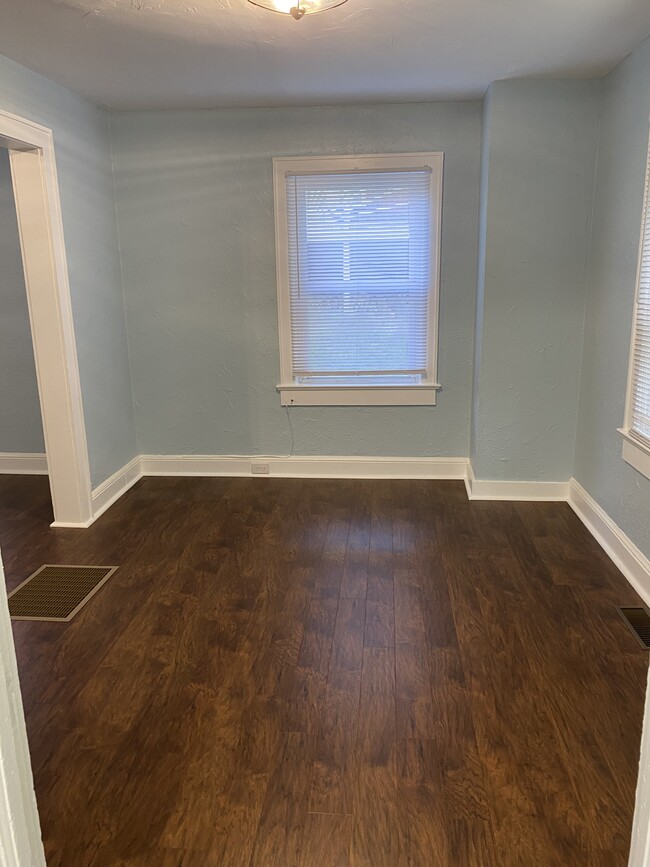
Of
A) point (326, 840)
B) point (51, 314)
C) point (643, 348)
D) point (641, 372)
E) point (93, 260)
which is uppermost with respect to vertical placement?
point (93, 260)

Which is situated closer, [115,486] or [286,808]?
[286,808]

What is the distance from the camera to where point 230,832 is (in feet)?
5.78

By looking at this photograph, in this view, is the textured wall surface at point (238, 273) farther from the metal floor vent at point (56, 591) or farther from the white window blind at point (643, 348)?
the metal floor vent at point (56, 591)

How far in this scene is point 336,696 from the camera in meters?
2.30

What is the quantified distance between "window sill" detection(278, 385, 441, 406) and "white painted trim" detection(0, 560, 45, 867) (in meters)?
3.56

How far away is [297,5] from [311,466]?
2898 millimetres

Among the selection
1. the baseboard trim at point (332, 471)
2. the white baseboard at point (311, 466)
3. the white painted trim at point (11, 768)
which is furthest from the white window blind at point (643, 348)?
the white painted trim at point (11, 768)

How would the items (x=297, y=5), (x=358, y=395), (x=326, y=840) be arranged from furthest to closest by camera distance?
(x=358, y=395) → (x=297, y=5) → (x=326, y=840)

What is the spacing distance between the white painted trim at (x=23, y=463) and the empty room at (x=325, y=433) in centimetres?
5

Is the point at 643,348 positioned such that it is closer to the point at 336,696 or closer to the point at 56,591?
the point at 336,696

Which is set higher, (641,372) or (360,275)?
(360,275)

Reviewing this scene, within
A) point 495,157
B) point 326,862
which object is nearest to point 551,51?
point 495,157

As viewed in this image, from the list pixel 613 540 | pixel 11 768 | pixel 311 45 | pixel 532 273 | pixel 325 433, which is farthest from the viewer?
pixel 325 433

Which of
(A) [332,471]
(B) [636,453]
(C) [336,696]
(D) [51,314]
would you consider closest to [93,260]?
(D) [51,314]
